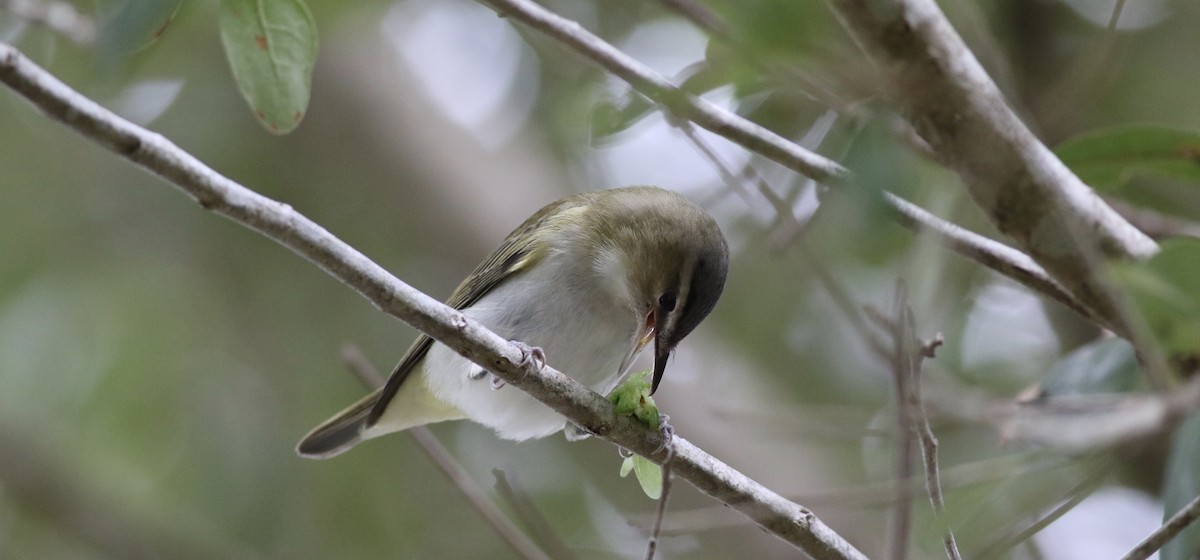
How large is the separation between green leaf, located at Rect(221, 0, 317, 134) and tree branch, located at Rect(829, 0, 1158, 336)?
3.70 feet

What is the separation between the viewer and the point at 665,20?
5602 millimetres

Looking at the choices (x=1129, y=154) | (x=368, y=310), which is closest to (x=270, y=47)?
(x=1129, y=154)

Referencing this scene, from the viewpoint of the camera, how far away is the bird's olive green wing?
3617 mm

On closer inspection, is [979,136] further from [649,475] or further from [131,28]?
[131,28]

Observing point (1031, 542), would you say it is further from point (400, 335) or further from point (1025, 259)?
point (400, 335)

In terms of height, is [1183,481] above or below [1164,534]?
above

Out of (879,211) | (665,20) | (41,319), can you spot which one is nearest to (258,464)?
(41,319)

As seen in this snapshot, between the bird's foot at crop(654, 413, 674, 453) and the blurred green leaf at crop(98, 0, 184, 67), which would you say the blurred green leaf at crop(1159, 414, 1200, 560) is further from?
the blurred green leaf at crop(98, 0, 184, 67)

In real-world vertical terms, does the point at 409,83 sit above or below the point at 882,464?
above

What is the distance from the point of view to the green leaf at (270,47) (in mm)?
2422

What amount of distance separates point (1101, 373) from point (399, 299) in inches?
84.0

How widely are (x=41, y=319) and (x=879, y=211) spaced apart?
4.95m

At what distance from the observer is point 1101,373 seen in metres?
3.25

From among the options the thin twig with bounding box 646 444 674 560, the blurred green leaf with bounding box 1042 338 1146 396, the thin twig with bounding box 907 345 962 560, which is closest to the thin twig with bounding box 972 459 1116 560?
the thin twig with bounding box 907 345 962 560
